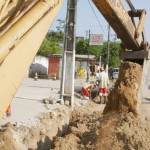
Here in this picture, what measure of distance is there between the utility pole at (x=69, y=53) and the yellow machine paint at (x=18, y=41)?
1169 centimetres

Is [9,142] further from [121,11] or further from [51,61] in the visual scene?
[51,61]

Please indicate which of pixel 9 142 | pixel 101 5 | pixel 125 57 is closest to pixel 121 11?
pixel 101 5

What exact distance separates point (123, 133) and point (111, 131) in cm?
28

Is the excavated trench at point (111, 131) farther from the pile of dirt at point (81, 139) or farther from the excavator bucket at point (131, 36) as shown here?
the excavator bucket at point (131, 36)

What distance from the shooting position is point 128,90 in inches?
305

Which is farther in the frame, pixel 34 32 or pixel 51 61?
pixel 51 61

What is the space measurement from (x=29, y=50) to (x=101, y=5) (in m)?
3.15

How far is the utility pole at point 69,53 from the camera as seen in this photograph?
583 inches

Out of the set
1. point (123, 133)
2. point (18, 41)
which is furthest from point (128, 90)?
point (18, 41)

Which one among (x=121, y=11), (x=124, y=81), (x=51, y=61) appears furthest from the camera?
(x=51, y=61)

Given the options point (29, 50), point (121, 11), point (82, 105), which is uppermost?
point (121, 11)

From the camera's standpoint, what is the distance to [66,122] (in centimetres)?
1101

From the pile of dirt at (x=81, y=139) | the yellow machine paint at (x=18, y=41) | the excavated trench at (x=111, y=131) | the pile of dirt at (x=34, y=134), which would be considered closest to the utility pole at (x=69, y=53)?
the pile of dirt at (x=34, y=134)

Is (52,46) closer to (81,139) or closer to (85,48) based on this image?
(85,48)
